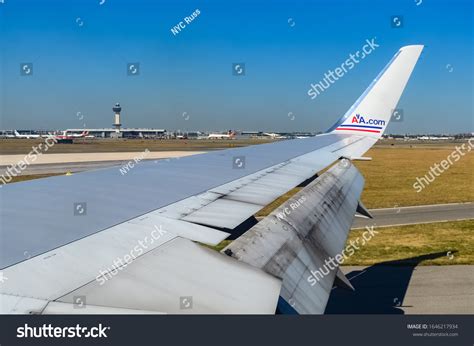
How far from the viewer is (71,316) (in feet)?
6.74

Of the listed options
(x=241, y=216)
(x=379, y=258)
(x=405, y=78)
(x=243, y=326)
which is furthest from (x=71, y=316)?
(x=379, y=258)

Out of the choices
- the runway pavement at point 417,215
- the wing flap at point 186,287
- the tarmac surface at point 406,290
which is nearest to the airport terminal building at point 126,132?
the runway pavement at point 417,215

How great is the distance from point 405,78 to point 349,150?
6.66 ft

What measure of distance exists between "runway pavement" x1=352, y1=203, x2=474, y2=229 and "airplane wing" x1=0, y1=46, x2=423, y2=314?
37.4ft

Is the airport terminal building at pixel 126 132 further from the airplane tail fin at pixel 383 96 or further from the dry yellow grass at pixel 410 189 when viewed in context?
the airplane tail fin at pixel 383 96

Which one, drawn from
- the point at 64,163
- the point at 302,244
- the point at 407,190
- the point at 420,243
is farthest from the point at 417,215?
the point at 64,163

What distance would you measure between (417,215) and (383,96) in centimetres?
1005

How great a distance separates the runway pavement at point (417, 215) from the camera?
17.3 metres

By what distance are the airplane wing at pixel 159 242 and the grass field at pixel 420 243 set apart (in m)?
6.93

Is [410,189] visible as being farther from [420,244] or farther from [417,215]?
[420,244]

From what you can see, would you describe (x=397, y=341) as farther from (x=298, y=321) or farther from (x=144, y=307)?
(x=144, y=307)

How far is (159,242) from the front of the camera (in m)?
3.07

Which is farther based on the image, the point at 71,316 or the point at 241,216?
the point at 241,216

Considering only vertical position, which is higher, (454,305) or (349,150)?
(349,150)
